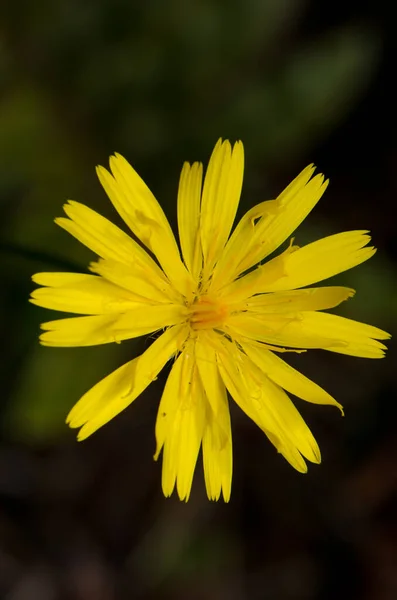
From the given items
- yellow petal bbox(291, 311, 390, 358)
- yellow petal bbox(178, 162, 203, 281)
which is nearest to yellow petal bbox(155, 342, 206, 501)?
yellow petal bbox(178, 162, 203, 281)

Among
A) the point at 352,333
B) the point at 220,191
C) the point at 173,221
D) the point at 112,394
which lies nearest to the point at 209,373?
the point at 112,394

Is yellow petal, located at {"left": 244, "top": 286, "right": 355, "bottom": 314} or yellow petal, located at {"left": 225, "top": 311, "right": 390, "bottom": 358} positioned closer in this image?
yellow petal, located at {"left": 244, "top": 286, "right": 355, "bottom": 314}

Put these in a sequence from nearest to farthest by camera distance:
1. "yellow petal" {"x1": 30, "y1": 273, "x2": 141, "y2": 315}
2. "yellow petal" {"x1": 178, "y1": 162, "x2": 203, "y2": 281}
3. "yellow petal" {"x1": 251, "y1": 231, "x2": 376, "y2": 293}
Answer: "yellow petal" {"x1": 30, "y1": 273, "x2": 141, "y2": 315} < "yellow petal" {"x1": 178, "y1": 162, "x2": 203, "y2": 281} < "yellow petal" {"x1": 251, "y1": 231, "x2": 376, "y2": 293}

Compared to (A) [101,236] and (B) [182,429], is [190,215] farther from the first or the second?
(B) [182,429]

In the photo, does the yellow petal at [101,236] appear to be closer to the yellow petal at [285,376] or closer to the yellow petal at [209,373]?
the yellow petal at [209,373]

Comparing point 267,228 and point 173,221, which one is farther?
point 173,221

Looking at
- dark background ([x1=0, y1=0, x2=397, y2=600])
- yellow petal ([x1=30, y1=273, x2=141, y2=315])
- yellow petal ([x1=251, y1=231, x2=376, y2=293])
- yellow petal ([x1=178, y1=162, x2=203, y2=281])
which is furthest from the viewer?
dark background ([x1=0, y1=0, x2=397, y2=600])

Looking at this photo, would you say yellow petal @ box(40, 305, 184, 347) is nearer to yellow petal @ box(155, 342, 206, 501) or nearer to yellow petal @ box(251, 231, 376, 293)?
yellow petal @ box(155, 342, 206, 501)

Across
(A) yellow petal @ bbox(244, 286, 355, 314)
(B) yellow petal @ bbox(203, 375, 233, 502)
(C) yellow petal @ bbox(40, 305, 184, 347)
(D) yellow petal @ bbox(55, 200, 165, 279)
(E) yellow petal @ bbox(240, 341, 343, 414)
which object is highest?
(D) yellow petal @ bbox(55, 200, 165, 279)
